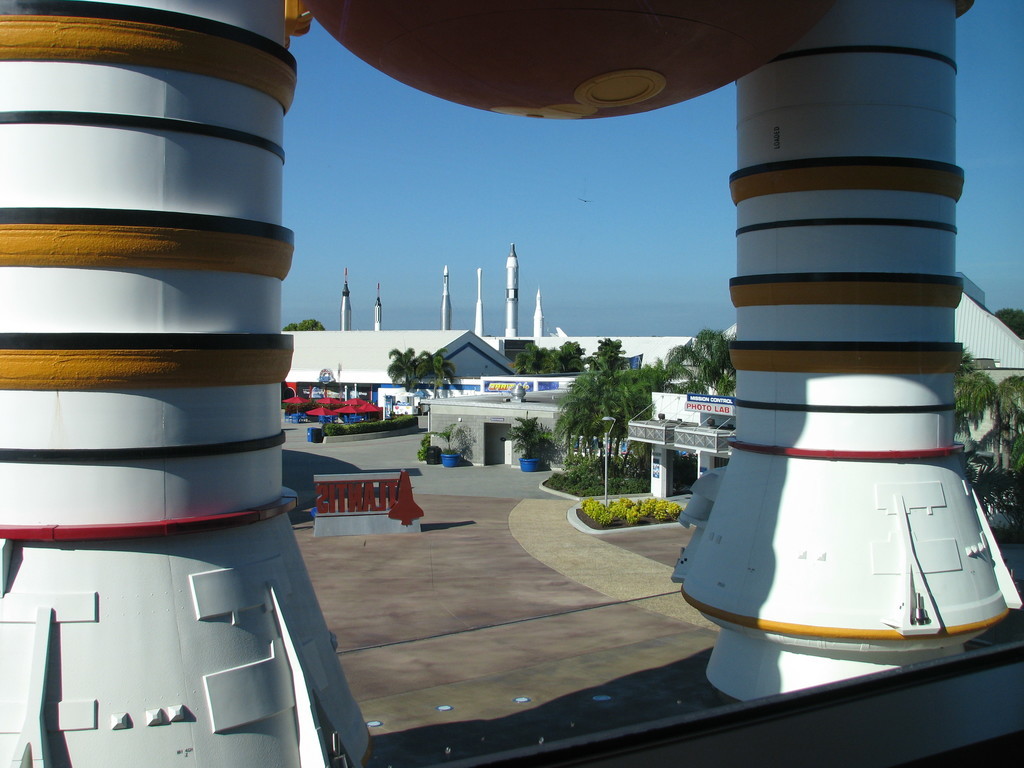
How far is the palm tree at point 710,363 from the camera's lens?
33.1 metres

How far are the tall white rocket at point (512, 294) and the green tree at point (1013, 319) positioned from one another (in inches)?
2990

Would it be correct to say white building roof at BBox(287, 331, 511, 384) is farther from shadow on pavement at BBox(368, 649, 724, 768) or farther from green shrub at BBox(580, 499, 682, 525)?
shadow on pavement at BBox(368, 649, 724, 768)

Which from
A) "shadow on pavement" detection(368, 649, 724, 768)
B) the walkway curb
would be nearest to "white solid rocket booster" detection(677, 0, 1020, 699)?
"shadow on pavement" detection(368, 649, 724, 768)

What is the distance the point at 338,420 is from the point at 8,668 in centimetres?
5399

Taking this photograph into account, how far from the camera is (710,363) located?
33781 mm

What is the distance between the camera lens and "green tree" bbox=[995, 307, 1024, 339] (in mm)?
23852

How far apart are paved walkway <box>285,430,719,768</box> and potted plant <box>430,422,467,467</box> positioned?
11994mm

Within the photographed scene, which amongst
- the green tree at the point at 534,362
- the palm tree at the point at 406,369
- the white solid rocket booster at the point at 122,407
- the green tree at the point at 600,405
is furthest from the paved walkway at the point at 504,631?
the green tree at the point at 534,362

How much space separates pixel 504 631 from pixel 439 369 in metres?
44.4

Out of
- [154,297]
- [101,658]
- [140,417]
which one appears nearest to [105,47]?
[154,297]

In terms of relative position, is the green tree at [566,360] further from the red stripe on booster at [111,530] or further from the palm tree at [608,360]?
the red stripe on booster at [111,530]

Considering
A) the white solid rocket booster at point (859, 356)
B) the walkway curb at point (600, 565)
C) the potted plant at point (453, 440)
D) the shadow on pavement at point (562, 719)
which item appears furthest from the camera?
the potted plant at point (453, 440)

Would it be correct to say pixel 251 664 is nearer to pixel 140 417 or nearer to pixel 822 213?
pixel 140 417

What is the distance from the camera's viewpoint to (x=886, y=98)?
8.44 m
